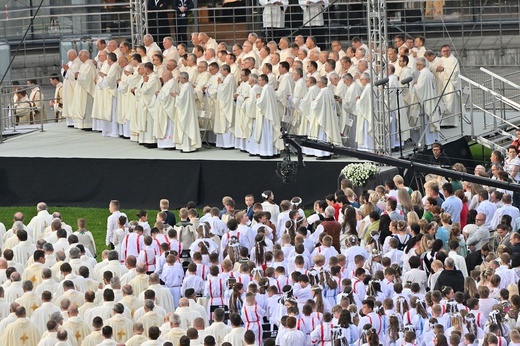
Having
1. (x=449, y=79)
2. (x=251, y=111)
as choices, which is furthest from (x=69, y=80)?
(x=449, y=79)

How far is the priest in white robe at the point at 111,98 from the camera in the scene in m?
31.2

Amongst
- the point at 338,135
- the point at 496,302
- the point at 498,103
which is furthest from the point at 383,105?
the point at 496,302

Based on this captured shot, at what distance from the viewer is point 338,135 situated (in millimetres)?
29000

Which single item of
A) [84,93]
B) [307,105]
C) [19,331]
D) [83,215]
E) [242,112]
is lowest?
[19,331]

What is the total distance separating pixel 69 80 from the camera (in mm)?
32219

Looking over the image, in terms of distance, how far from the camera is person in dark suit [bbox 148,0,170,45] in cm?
3466

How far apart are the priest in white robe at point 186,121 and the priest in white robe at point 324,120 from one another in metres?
2.48

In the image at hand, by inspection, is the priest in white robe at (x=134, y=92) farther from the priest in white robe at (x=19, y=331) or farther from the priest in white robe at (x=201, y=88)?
the priest in white robe at (x=19, y=331)

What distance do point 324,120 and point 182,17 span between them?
7.02 m

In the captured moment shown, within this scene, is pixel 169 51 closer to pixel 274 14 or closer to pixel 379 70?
pixel 274 14

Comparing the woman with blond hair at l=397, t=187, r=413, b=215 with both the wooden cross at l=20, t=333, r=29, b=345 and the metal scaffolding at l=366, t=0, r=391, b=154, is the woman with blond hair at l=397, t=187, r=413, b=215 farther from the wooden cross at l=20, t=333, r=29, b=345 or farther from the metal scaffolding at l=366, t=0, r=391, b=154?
the wooden cross at l=20, t=333, r=29, b=345

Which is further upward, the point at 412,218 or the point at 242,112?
the point at 242,112

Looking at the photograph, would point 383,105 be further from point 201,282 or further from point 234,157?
point 201,282

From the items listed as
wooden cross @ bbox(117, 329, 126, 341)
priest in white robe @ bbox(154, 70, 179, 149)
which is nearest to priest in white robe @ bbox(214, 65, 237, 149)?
priest in white robe @ bbox(154, 70, 179, 149)
